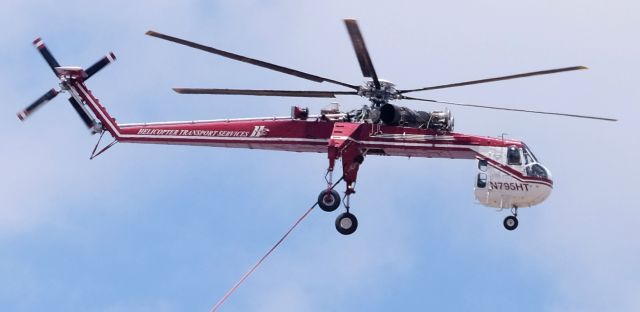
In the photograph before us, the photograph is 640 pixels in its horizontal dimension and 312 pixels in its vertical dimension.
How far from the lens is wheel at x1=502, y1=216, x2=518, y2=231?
38250 mm

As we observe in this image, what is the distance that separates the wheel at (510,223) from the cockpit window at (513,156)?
172 cm

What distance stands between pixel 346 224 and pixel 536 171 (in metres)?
6.11

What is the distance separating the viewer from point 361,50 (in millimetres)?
34281

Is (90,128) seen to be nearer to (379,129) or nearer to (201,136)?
(201,136)

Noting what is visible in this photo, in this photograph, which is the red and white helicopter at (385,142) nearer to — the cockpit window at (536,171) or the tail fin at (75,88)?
the cockpit window at (536,171)

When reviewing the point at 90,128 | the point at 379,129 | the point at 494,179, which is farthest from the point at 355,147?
the point at 90,128

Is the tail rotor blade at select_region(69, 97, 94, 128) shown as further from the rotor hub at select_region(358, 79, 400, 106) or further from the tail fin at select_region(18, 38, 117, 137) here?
the rotor hub at select_region(358, 79, 400, 106)

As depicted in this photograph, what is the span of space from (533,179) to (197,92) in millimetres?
10652

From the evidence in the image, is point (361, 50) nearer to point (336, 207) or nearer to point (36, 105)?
point (336, 207)

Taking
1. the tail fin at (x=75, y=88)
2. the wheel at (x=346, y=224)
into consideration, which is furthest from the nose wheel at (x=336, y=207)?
the tail fin at (x=75, y=88)

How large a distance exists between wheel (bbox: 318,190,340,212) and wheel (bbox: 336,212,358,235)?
2.10 feet

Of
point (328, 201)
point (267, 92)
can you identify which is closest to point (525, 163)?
point (328, 201)

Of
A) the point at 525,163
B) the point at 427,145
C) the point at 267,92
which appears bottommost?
the point at 525,163

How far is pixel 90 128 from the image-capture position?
141ft
